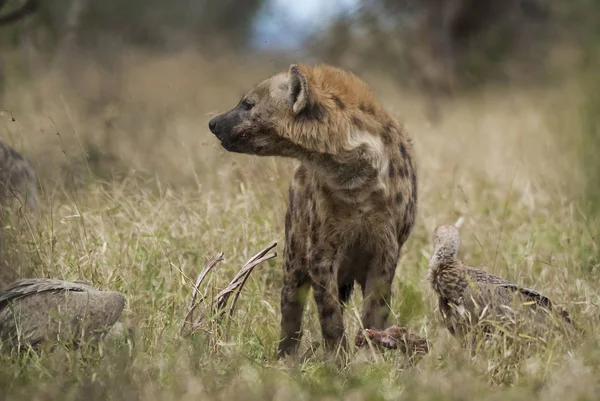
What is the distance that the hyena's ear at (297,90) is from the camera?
12.4 feet

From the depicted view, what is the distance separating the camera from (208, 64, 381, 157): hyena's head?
3799mm

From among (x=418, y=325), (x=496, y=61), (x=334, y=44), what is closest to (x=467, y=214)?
(x=418, y=325)

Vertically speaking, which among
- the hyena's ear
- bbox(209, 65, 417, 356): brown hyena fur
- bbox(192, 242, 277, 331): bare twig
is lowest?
bbox(192, 242, 277, 331): bare twig

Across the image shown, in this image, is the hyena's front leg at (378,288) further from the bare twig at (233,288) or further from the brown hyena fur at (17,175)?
the brown hyena fur at (17,175)

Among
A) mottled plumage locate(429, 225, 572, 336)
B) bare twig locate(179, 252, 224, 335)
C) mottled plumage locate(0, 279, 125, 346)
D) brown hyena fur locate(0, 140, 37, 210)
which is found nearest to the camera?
mottled plumage locate(0, 279, 125, 346)

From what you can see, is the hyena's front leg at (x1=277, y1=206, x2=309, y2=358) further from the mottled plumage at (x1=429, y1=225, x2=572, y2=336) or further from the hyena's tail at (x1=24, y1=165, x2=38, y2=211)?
the hyena's tail at (x1=24, y1=165, x2=38, y2=211)

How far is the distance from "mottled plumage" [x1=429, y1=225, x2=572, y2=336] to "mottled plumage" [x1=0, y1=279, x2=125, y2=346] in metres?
1.33

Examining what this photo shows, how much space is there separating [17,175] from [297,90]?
73.2 inches

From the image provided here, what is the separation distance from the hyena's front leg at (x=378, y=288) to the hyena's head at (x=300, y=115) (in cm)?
51

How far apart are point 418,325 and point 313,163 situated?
0.95 meters

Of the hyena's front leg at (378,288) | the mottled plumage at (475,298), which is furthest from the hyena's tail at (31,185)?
the mottled plumage at (475,298)

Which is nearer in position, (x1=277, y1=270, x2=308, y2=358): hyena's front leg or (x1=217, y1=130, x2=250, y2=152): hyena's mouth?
(x1=217, y1=130, x2=250, y2=152): hyena's mouth

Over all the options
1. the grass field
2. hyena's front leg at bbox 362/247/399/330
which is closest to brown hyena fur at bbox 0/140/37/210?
the grass field

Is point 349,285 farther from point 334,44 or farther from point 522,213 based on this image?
point 334,44
